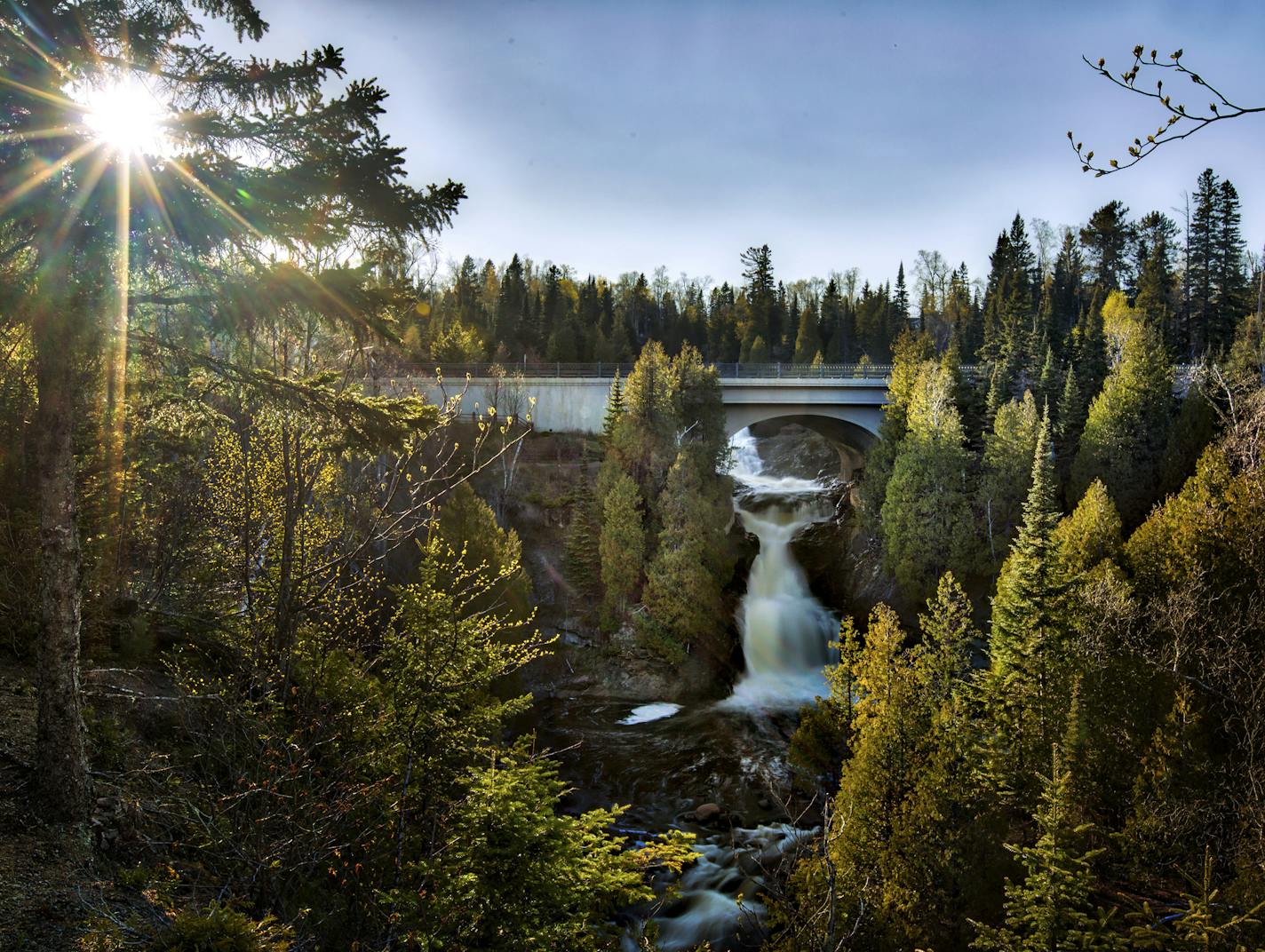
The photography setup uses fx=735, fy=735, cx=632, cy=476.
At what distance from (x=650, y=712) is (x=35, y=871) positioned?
20.1 meters

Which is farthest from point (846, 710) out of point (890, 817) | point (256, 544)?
point (256, 544)

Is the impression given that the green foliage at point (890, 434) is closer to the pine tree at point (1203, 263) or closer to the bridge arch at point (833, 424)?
the bridge arch at point (833, 424)

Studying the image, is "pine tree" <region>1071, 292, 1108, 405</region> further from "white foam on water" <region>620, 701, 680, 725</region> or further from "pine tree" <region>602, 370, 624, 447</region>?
"white foam on water" <region>620, 701, 680, 725</region>

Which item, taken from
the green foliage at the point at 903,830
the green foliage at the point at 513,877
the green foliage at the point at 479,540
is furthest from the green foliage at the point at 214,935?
the green foliage at the point at 479,540

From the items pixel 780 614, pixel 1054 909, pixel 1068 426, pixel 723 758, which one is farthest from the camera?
pixel 1068 426

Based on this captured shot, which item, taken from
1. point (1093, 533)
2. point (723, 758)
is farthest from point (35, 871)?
point (1093, 533)

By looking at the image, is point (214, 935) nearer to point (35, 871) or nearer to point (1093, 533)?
point (35, 871)

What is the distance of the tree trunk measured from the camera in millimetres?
6938

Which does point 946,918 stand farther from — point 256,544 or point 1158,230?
point 1158,230

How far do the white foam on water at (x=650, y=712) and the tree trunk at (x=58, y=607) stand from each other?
18.5 metres

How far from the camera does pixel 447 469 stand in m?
29.6

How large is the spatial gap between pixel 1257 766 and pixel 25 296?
1716cm

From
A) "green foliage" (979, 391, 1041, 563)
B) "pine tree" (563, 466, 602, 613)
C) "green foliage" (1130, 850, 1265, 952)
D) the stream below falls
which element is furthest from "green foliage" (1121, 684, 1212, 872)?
"pine tree" (563, 466, 602, 613)

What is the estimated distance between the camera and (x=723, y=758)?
2131 centimetres
